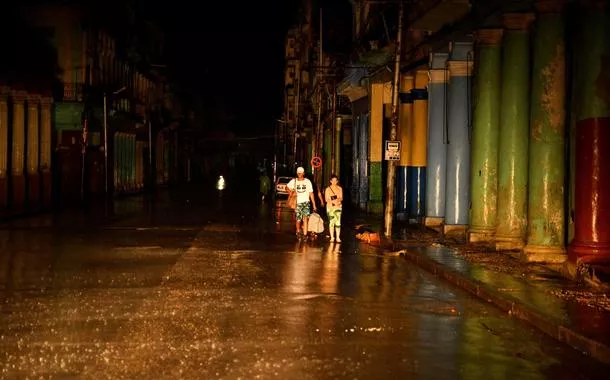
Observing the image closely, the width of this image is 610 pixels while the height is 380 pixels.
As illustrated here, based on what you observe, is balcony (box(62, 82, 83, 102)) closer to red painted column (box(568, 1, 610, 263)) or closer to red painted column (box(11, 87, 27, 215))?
red painted column (box(11, 87, 27, 215))

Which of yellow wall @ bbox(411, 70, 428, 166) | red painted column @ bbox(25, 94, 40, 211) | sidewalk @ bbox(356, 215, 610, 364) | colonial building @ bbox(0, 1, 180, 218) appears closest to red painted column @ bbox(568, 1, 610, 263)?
sidewalk @ bbox(356, 215, 610, 364)

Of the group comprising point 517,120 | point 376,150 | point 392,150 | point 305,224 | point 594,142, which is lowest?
point 305,224

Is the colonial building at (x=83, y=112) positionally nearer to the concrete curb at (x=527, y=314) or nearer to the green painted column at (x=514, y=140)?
the green painted column at (x=514, y=140)

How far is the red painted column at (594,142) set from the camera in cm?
1436

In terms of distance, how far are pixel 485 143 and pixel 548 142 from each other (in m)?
3.82

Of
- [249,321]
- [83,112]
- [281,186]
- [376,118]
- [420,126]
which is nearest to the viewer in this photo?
[249,321]

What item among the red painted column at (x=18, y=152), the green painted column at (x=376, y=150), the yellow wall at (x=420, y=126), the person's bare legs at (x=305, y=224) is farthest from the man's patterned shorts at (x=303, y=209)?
the red painted column at (x=18, y=152)

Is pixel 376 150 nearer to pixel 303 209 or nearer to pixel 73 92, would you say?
pixel 303 209

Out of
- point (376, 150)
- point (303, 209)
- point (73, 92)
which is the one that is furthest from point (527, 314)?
point (73, 92)

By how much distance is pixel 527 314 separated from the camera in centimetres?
1115

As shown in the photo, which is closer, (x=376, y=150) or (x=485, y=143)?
(x=485, y=143)

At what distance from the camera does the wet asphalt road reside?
833 cm

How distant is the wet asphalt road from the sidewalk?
246mm

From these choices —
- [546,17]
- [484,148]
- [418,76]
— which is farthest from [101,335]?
[418,76]
